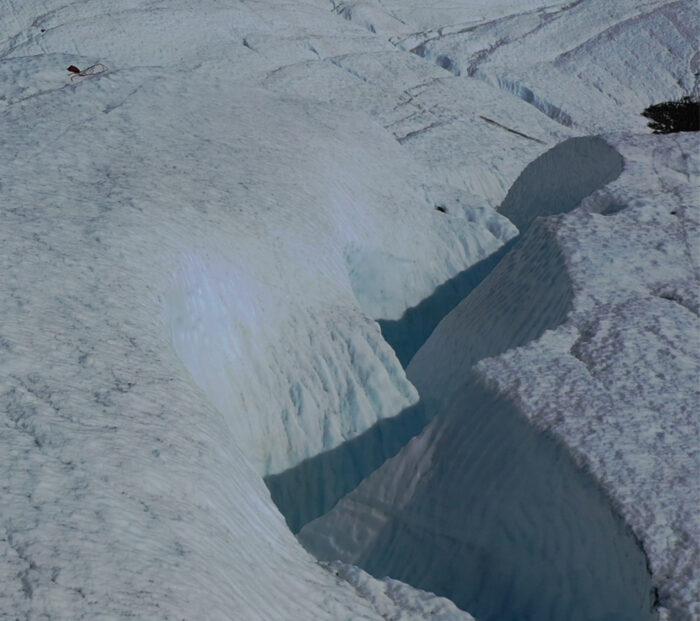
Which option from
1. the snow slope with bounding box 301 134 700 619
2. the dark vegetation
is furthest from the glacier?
the dark vegetation

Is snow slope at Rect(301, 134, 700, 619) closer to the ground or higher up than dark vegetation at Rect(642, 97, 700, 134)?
higher up

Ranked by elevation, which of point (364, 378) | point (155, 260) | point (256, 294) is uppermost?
point (155, 260)

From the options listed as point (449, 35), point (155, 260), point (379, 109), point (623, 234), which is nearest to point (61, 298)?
point (155, 260)

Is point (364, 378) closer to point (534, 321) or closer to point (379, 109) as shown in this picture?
point (534, 321)

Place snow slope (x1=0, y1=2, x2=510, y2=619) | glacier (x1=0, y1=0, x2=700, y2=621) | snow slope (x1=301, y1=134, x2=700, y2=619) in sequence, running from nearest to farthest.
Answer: snow slope (x1=0, y1=2, x2=510, y2=619)
glacier (x1=0, y1=0, x2=700, y2=621)
snow slope (x1=301, y1=134, x2=700, y2=619)

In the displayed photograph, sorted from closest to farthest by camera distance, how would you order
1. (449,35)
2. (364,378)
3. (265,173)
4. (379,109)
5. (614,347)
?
(614,347), (364,378), (265,173), (379,109), (449,35)

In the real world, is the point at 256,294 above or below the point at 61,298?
below

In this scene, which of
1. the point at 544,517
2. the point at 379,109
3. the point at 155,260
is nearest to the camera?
the point at 544,517

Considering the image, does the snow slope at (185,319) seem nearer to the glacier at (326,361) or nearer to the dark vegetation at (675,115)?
the glacier at (326,361)

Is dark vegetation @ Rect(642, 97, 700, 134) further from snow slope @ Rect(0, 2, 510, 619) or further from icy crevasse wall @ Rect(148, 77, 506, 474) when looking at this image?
icy crevasse wall @ Rect(148, 77, 506, 474)

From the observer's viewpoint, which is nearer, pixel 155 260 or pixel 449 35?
pixel 155 260
